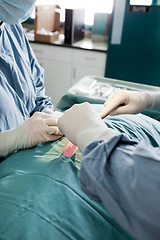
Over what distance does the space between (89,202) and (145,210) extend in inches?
13.5

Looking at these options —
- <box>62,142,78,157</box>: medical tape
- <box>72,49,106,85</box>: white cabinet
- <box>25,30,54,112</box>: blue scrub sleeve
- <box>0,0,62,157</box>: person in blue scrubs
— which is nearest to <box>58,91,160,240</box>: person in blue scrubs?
<box>62,142,78,157</box>: medical tape

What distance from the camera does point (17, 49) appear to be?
4.67ft

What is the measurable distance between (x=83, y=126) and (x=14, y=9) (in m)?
0.68

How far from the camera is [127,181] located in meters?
0.56

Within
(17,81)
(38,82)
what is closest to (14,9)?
(17,81)

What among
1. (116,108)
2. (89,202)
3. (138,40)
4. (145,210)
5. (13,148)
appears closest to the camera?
(145,210)

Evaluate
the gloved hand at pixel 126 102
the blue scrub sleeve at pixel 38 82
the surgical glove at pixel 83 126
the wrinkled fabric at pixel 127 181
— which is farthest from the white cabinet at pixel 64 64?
the wrinkled fabric at pixel 127 181

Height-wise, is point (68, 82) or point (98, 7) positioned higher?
point (98, 7)

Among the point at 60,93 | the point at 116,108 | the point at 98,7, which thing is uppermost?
the point at 98,7

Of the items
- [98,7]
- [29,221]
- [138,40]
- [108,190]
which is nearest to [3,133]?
[29,221]

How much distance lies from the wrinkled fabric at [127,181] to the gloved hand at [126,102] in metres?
0.58

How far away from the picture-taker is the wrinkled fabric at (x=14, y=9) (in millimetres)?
1150

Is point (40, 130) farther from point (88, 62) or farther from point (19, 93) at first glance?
point (88, 62)

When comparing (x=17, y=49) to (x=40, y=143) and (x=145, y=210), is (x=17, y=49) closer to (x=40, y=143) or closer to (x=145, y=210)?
(x=40, y=143)
